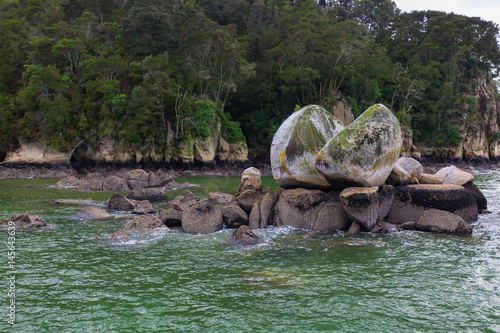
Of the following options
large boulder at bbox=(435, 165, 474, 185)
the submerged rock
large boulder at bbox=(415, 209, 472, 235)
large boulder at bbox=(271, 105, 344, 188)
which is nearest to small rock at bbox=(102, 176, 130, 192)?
the submerged rock

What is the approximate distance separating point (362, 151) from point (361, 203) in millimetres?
1672

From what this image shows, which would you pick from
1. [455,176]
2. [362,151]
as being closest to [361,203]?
[362,151]

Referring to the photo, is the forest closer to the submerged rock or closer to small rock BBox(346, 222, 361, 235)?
the submerged rock

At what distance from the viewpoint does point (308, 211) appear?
12.7 m

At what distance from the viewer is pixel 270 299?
6.75 m

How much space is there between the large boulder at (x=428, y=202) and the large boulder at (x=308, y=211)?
7.47 ft

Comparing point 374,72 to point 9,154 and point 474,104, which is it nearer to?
point 474,104

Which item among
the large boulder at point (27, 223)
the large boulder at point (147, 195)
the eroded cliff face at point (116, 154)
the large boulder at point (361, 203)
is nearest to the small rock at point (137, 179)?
the large boulder at point (147, 195)

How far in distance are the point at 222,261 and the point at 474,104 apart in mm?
58180

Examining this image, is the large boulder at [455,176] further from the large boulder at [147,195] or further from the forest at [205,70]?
the forest at [205,70]

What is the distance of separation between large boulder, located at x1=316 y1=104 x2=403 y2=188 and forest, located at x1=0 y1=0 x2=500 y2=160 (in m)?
27.7

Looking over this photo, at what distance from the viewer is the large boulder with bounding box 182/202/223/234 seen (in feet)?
39.8

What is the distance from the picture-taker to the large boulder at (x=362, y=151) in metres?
11.8

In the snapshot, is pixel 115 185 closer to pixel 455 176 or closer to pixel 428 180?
pixel 428 180
